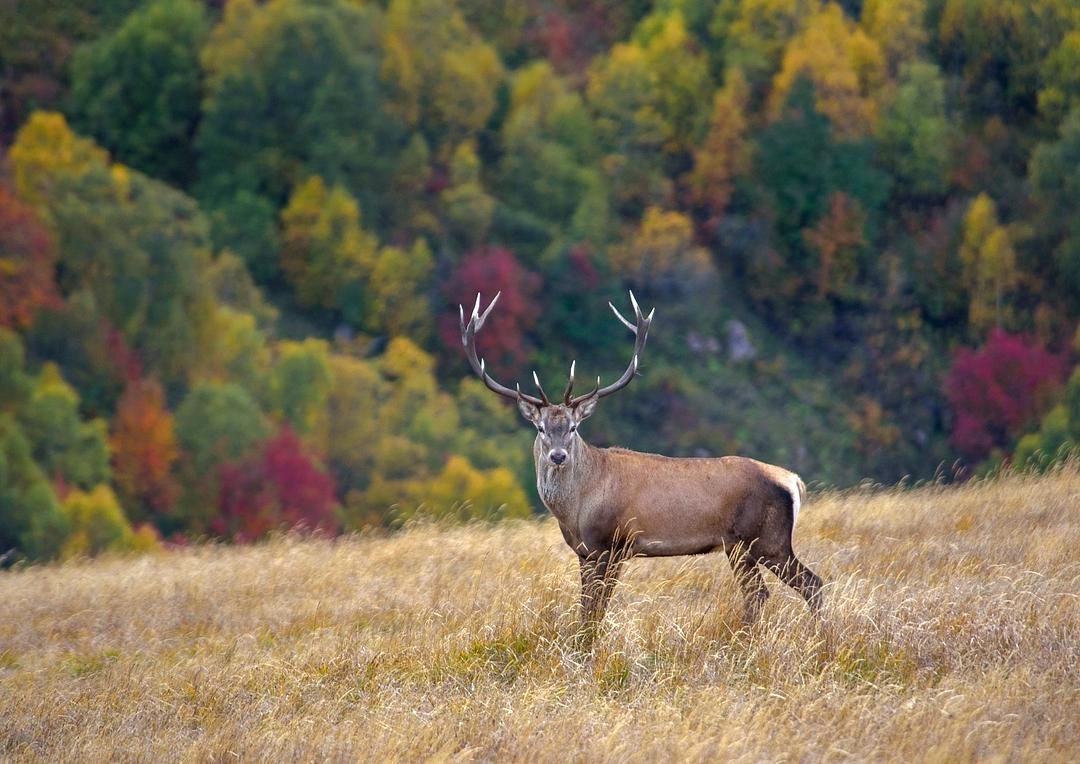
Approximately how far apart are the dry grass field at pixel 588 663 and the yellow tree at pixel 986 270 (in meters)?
54.5

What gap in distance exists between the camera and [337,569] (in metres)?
13.8

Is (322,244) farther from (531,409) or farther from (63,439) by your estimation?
(531,409)

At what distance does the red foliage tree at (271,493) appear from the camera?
5216 centimetres

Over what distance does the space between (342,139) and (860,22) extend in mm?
26055

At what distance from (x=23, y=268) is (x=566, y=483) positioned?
48831 millimetres

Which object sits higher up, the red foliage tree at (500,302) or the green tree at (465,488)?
the red foliage tree at (500,302)

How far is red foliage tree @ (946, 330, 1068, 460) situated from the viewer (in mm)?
58438

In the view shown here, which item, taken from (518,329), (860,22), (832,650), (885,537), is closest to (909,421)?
(518,329)

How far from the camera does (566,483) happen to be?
10.8 m

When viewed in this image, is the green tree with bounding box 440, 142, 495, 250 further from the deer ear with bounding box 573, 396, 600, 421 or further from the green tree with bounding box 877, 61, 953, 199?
the deer ear with bounding box 573, 396, 600, 421

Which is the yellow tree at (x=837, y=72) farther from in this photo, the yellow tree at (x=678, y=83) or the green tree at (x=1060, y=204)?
the green tree at (x=1060, y=204)

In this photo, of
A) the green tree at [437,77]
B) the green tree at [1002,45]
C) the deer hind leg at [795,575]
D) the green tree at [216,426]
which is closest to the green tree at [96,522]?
the green tree at [216,426]

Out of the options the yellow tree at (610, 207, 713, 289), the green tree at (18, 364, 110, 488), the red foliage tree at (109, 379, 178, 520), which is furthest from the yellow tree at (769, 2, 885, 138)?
the green tree at (18, 364, 110, 488)

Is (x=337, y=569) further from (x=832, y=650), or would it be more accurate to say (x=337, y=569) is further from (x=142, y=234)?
(x=142, y=234)
